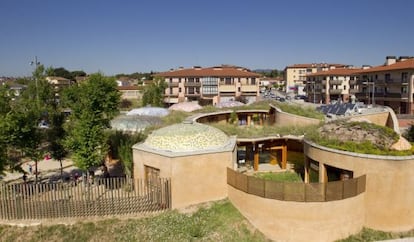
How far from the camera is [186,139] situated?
20.9 meters

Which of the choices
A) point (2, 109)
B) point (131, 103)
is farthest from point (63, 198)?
point (131, 103)

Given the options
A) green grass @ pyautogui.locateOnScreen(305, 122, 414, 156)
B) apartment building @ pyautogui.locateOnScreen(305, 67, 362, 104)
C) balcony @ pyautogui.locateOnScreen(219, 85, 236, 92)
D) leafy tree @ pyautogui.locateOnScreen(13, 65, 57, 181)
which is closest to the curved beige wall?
green grass @ pyautogui.locateOnScreen(305, 122, 414, 156)

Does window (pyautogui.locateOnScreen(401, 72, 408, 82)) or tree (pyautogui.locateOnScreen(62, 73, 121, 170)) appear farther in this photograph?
window (pyautogui.locateOnScreen(401, 72, 408, 82))

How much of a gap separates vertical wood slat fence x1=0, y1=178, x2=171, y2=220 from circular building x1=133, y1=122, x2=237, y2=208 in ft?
2.14

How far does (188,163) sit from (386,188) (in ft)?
35.9

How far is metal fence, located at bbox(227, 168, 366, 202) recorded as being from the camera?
1736 cm

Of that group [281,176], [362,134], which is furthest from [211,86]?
[362,134]

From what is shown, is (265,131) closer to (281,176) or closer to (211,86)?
(281,176)

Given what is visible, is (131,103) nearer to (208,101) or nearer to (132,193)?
(208,101)

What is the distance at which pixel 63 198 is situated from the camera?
19484mm

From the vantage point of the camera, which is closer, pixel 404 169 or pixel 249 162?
pixel 404 169

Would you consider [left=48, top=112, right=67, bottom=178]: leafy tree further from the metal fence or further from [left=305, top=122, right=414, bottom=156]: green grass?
[left=305, top=122, right=414, bottom=156]: green grass

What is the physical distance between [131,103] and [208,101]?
1784 centimetres

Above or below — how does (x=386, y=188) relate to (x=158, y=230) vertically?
above
